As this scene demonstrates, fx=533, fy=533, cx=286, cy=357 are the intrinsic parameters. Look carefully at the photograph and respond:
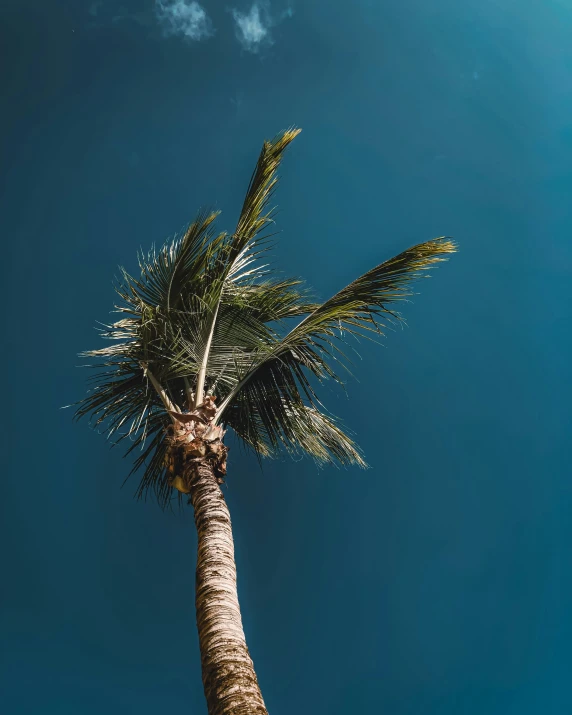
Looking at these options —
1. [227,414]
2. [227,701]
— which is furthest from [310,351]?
[227,701]

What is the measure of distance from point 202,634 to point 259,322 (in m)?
3.87

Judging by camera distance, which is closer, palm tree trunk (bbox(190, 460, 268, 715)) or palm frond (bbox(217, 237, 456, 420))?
palm tree trunk (bbox(190, 460, 268, 715))

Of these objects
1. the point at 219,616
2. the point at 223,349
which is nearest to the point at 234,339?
the point at 223,349

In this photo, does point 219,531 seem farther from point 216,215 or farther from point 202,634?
point 216,215

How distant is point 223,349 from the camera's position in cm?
618

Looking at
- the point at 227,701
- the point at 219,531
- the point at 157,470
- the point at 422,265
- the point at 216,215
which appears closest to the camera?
the point at 227,701

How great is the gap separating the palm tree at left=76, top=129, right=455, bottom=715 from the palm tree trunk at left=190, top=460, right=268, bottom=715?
366 mm

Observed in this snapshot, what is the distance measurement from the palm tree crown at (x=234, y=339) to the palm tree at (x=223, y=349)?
1 cm

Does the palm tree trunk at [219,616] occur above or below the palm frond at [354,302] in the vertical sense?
below

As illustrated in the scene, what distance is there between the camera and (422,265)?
575 centimetres

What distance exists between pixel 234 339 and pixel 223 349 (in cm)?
21

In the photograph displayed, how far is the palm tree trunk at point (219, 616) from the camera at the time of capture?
283 cm

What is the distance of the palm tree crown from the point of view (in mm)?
5762

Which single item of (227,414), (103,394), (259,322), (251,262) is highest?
(251,262)
